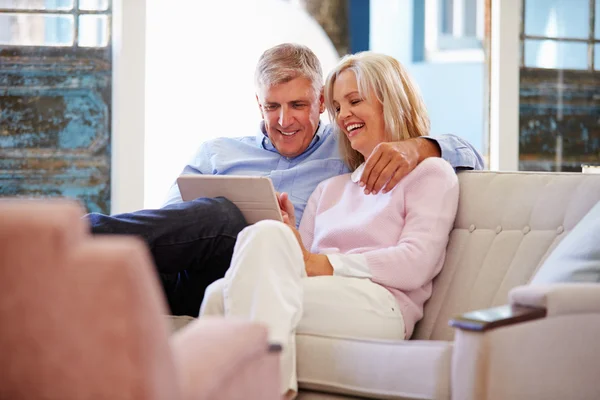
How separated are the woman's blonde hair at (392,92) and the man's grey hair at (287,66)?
14.5 inches

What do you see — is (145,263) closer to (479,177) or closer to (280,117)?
(479,177)

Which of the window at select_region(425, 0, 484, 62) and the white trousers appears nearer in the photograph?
the white trousers

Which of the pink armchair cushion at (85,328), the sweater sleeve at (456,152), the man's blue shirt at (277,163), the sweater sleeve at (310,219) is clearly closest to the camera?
the pink armchair cushion at (85,328)

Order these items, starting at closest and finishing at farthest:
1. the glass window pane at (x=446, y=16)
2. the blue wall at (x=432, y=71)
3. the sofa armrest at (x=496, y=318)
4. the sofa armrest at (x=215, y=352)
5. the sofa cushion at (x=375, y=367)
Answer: the sofa armrest at (x=215, y=352)
the sofa armrest at (x=496, y=318)
the sofa cushion at (x=375, y=367)
the blue wall at (x=432, y=71)
the glass window pane at (x=446, y=16)

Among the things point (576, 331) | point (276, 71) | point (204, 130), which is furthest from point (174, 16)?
point (576, 331)

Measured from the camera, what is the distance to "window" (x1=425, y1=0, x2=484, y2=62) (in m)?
5.59

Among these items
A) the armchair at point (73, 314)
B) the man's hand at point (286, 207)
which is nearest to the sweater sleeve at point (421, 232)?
the man's hand at point (286, 207)

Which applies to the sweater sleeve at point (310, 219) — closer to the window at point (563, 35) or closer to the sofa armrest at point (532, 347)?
the sofa armrest at point (532, 347)

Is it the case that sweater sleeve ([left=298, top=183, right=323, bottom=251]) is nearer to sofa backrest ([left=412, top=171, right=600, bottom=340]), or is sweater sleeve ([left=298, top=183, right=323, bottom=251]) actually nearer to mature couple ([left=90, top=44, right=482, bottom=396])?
mature couple ([left=90, top=44, right=482, bottom=396])

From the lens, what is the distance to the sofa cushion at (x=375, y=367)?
5.83 ft

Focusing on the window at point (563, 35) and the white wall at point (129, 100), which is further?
the window at point (563, 35)

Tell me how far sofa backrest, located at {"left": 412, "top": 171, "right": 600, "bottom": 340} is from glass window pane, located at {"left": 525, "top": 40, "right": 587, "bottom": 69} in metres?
2.72

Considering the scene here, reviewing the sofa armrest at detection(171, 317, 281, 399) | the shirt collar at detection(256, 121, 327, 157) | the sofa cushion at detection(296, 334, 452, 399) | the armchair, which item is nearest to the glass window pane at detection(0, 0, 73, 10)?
the shirt collar at detection(256, 121, 327, 157)

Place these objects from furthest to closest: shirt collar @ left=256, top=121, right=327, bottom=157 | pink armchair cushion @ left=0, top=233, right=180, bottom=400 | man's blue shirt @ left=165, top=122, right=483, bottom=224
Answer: shirt collar @ left=256, top=121, right=327, bottom=157 < man's blue shirt @ left=165, top=122, right=483, bottom=224 < pink armchair cushion @ left=0, top=233, right=180, bottom=400
